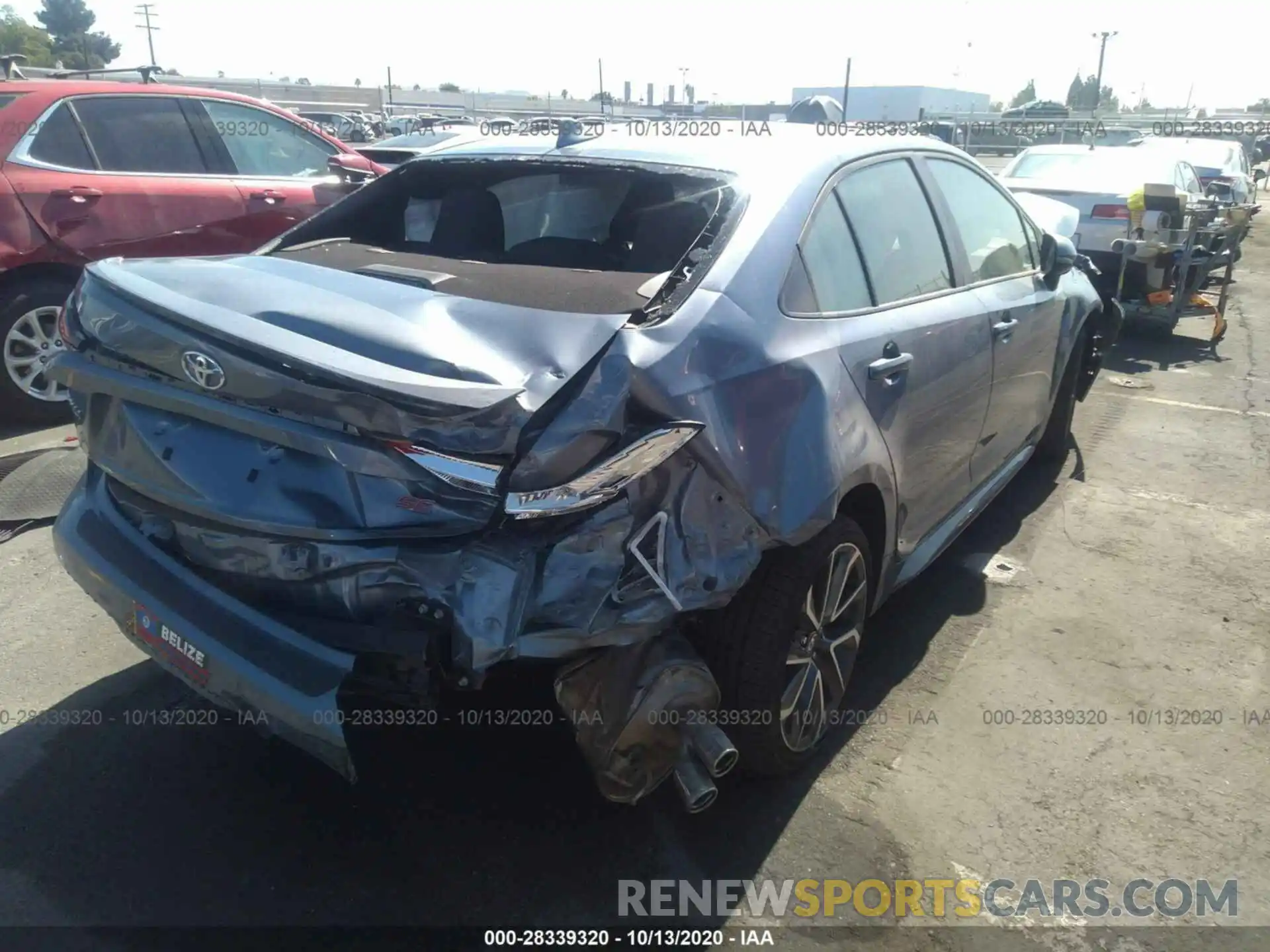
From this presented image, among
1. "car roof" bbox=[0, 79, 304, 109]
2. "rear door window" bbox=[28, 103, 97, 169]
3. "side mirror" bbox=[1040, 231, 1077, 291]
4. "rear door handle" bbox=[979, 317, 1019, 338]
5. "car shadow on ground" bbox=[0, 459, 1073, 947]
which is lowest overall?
"car shadow on ground" bbox=[0, 459, 1073, 947]

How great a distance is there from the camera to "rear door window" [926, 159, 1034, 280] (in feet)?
12.4

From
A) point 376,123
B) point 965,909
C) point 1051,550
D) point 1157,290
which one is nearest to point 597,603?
point 965,909

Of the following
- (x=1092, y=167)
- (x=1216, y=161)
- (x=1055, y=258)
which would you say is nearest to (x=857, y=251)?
(x=1055, y=258)

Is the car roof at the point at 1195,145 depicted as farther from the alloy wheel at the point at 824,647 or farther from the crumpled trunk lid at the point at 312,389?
the crumpled trunk lid at the point at 312,389

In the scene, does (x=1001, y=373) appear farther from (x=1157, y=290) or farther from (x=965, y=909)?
(x=1157, y=290)

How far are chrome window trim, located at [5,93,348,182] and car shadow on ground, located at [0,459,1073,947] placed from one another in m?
3.89

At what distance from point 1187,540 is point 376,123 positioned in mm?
33678

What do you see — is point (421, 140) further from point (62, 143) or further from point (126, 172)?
point (62, 143)

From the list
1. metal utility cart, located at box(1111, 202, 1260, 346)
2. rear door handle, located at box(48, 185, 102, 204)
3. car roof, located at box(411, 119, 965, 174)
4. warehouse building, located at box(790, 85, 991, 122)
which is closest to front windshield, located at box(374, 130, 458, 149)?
rear door handle, located at box(48, 185, 102, 204)

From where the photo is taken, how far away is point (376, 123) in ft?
111

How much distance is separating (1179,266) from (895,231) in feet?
22.6

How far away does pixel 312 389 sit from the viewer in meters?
2.10

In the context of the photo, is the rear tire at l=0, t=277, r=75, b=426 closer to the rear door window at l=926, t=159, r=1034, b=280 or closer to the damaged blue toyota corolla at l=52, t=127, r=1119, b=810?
the damaged blue toyota corolla at l=52, t=127, r=1119, b=810

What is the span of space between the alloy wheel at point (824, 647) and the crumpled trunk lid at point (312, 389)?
3.37 feet
